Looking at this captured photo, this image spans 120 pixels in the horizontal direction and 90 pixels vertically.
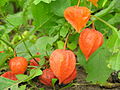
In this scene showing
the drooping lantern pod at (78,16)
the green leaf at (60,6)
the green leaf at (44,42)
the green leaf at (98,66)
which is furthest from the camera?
the green leaf at (44,42)

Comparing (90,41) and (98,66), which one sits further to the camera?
(98,66)

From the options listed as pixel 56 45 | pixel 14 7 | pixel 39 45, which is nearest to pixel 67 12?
pixel 39 45

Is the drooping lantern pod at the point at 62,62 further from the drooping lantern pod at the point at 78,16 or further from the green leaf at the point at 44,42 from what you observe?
the green leaf at the point at 44,42

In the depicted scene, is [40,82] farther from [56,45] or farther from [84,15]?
[84,15]

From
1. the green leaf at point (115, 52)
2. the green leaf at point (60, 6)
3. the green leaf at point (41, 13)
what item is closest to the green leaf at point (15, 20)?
the green leaf at point (41, 13)

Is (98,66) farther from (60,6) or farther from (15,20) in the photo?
(15,20)

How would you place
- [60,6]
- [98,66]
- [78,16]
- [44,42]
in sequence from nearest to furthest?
1. [78,16]
2. [60,6]
3. [98,66]
4. [44,42]

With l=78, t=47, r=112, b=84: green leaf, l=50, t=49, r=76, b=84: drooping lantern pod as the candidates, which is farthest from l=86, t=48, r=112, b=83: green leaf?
l=50, t=49, r=76, b=84: drooping lantern pod

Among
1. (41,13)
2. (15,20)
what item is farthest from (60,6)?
(15,20)
